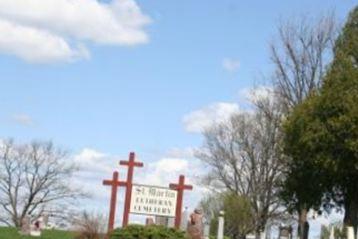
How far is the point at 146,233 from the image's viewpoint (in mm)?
21812

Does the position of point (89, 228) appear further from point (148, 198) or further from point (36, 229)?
point (36, 229)

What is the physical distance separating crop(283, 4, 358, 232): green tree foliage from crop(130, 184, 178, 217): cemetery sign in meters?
12.2

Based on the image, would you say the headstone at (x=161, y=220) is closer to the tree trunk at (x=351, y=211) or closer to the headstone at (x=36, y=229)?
the headstone at (x=36, y=229)

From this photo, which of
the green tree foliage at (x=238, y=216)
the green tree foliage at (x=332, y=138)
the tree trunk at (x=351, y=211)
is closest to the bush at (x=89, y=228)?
the green tree foliage at (x=332, y=138)

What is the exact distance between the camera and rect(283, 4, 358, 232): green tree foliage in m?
37.8

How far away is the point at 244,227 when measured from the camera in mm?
65688

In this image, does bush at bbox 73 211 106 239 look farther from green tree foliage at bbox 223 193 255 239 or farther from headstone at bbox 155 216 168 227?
green tree foliage at bbox 223 193 255 239

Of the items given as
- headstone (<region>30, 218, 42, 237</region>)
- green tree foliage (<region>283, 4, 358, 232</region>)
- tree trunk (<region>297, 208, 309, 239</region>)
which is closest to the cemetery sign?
headstone (<region>30, 218, 42, 237</region>)

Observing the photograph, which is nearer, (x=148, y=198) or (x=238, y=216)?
(x=148, y=198)

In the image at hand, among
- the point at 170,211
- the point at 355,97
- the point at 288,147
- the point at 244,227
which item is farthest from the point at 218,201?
the point at 170,211

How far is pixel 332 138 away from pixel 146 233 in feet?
59.3

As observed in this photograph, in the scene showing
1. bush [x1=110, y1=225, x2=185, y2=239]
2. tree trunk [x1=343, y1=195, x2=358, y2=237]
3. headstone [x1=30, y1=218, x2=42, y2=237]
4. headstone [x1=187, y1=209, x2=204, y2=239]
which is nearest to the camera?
bush [x1=110, y1=225, x2=185, y2=239]

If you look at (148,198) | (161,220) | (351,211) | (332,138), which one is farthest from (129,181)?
(351,211)

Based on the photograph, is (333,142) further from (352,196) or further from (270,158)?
(270,158)
